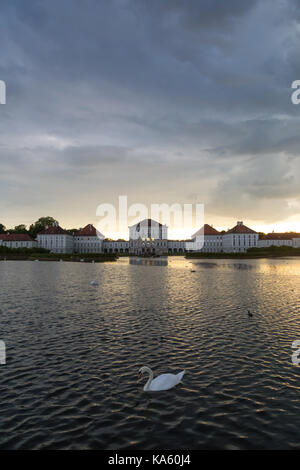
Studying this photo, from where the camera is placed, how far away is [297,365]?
1386 centimetres

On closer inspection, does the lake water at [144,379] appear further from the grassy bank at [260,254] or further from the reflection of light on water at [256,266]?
the grassy bank at [260,254]

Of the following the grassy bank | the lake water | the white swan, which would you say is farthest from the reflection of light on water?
the white swan

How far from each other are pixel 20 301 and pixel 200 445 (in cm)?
2416

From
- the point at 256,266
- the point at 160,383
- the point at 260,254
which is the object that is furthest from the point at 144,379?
the point at 260,254

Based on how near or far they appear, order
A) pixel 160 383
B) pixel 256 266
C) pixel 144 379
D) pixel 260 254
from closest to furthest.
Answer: pixel 160 383 → pixel 144 379 → pixel 256 266 → pixel 260 254

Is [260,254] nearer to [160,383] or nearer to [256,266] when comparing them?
[256,266]

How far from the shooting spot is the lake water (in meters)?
8.79

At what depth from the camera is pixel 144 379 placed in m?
12.3

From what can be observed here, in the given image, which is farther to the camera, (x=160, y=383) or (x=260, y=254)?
(x=260, y=254)

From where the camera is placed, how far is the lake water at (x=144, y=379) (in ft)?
28.8

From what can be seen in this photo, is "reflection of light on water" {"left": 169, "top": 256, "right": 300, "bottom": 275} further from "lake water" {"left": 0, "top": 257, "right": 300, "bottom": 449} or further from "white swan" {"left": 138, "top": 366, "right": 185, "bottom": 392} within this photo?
"white swan" {"left": 138, "top": 366, "right": 185, "bottom": 392}

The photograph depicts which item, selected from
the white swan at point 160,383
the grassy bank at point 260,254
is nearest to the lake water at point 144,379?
the white swan at point 160,383

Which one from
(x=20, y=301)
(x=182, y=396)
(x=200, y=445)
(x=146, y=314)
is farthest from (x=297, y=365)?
(x=20, y=301)
